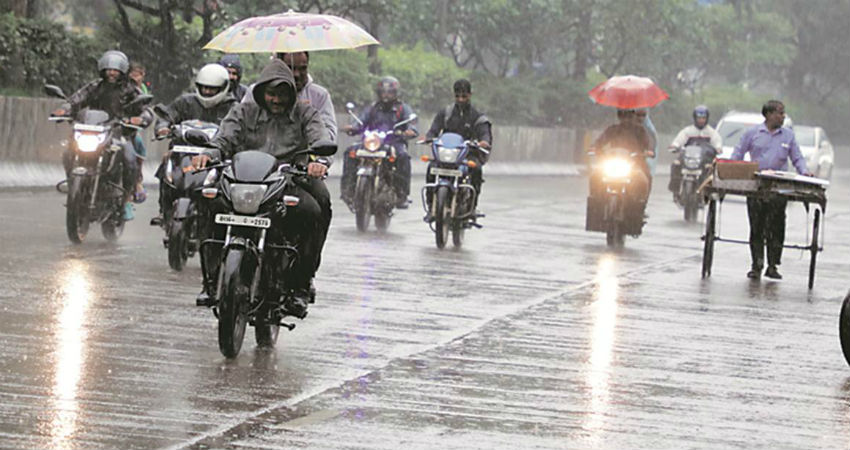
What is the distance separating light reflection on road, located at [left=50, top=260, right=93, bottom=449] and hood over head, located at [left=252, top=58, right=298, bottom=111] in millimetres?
1725

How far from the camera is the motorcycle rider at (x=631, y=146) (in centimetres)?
2100

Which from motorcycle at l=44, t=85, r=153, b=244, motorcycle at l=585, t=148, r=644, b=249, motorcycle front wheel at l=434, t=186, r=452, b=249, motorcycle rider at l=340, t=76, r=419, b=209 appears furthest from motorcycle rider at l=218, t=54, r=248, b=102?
motorcycle at l=585, t=148, r=644, b=249

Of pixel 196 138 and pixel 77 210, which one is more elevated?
pixel 196 138

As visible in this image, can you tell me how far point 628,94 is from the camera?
71.3 ft

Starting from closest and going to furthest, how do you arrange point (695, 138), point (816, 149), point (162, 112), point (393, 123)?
point (162, 112), point (393, 123), point (695, 138), point (816, 149)

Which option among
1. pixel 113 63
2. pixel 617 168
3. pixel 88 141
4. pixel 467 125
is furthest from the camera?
pixel 617 168

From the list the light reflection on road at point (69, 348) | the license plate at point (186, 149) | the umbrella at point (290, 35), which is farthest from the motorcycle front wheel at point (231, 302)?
the license plate at point (186, 149)

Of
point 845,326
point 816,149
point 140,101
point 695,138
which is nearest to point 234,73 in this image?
point 140,101

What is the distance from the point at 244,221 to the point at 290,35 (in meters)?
3.00

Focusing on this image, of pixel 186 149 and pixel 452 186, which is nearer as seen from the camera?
pixel 186 149

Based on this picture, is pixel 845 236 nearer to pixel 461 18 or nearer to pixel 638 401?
pixel 638 401

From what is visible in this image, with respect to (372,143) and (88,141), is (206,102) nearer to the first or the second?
(88,141)

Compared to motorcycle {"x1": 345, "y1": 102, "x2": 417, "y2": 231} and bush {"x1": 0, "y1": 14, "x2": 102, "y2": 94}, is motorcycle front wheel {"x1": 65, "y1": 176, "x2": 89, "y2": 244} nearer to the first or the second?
motorcycle {"x1": 345, "y1": 102, "x2": 417, "y2": 231}

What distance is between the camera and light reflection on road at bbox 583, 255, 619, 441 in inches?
338
